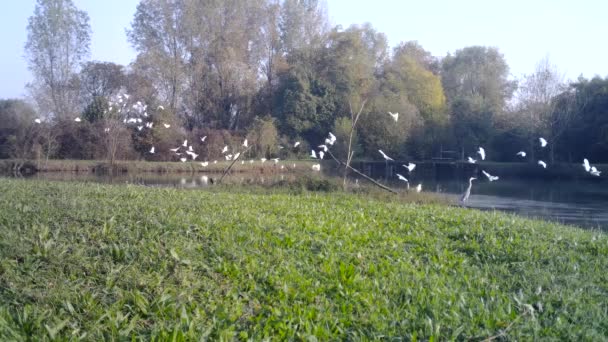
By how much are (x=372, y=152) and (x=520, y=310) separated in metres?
37.9

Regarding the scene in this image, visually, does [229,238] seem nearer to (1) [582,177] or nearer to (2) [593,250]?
(2) [593,250]

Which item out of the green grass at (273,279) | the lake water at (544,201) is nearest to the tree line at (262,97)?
the lake water at (544,201)

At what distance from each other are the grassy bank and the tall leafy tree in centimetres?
756

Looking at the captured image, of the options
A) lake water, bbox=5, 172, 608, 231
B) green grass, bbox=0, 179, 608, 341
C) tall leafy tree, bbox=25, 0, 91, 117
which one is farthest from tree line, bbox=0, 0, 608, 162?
green grass, bbox=0, 179, 608, 341

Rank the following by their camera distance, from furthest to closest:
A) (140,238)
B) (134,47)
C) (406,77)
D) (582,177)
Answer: (406,77)
(134,47)
(582,177)
(140,238)

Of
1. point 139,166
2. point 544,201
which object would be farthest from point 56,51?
point 544,201

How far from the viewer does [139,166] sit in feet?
115

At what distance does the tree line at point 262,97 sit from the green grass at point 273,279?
2993cm

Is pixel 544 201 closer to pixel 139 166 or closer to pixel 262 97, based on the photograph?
pixel 139 166

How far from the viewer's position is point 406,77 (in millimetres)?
47438

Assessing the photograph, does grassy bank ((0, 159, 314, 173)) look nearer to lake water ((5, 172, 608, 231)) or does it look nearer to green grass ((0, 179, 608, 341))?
lake water ((5, 172, 608, 231))

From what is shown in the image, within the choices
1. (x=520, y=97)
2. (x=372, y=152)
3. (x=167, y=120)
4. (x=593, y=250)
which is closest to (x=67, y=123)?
(x=167, y=120)

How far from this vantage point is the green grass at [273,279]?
13.4 feet

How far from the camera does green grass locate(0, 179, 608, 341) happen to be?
409 cm
